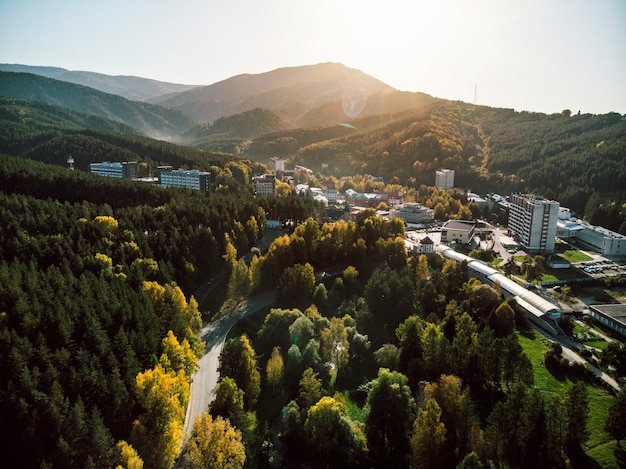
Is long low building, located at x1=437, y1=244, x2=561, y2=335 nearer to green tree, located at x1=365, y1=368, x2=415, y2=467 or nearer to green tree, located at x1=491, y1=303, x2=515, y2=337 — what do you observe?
green tree, located at x1=491, y1=303, x2=515, y2=337

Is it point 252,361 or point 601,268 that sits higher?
point 252,361

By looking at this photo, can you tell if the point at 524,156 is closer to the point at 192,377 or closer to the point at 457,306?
the point at 457,306

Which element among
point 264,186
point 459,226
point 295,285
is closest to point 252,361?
point 295,285

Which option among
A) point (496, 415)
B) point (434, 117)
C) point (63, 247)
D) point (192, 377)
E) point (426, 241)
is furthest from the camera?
A: point (434, 117)

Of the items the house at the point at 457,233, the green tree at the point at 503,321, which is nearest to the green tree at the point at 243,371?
the green tree at the point at 503,321

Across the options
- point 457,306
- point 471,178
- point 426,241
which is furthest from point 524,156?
point 457,306

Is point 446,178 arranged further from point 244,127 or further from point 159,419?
point 244,127

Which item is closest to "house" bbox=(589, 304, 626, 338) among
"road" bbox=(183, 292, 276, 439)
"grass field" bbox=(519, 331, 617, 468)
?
"grass field" bbox=(519, 331, 617, 468)
